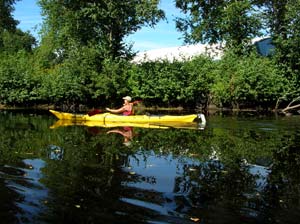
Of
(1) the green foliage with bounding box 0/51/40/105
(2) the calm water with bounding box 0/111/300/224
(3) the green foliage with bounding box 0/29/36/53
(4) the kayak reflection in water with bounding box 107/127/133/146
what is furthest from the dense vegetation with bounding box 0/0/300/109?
(3) the green foliage with bounding box 0/29/36/53

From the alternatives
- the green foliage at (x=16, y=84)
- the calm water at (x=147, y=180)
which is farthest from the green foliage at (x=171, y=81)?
the calm water at (x=147, y=180)

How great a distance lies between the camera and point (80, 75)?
37.6m

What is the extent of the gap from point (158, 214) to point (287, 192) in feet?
9.46

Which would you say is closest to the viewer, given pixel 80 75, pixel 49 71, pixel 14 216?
pixel 14 216

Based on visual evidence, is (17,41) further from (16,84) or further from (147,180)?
(147,180)

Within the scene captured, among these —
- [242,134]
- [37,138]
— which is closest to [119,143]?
[37,138]

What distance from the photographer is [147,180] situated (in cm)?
933

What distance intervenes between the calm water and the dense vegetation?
70.7 feet

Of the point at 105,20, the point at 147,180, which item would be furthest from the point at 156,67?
the point at 147,180

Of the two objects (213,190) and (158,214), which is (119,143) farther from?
(158,214)

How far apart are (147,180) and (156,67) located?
99.9 ft

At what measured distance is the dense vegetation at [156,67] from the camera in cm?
3775

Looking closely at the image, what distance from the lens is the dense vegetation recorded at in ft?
124

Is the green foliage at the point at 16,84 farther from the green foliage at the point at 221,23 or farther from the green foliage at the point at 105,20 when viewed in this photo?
the green foliage at the point at 221,23
